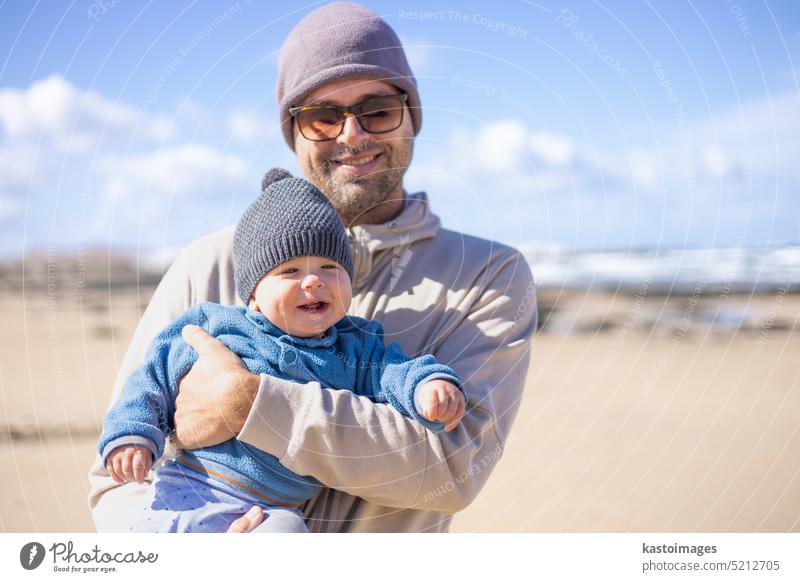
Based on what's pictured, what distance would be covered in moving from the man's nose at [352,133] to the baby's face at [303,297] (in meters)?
0.66

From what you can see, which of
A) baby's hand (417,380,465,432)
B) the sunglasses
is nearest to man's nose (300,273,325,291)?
baby's hand (417,380,465,432)

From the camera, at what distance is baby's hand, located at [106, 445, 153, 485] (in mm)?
2346

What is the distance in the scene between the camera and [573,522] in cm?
612

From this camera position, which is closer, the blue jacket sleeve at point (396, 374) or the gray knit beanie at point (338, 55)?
the blue jacket sleeve at point (396, 374)

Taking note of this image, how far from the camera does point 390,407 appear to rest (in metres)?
2.48

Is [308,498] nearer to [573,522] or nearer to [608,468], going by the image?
[573,522]

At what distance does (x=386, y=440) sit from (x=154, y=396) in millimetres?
739

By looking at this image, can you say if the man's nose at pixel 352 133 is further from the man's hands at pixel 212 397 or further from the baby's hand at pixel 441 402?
the baby's hand at pixel 441 402

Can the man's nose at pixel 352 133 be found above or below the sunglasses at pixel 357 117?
below

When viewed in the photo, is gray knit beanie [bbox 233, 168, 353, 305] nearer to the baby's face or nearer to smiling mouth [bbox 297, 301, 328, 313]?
the baby's face

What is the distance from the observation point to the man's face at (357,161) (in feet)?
10.3

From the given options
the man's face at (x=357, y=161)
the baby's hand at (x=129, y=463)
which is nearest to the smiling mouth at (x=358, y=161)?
the man's face at (x=357, y=161)

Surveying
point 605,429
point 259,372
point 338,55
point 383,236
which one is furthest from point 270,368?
point 605,429

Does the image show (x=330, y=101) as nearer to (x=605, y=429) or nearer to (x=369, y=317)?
(x=369, y=317)
